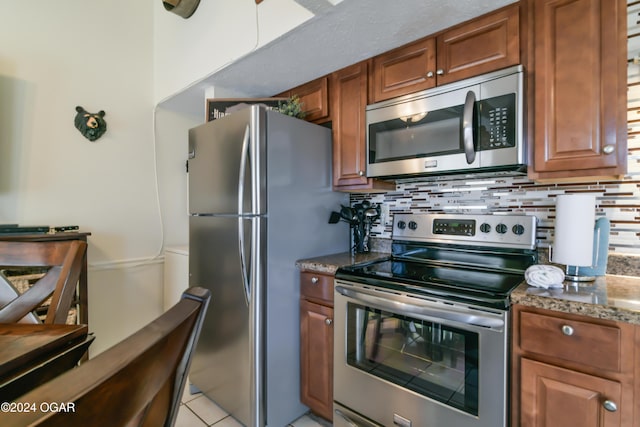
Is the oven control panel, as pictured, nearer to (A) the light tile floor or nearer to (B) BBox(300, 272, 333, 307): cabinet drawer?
(B) BBox(300, 272, 333, 307): cabinet drawer

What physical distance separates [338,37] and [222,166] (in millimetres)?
976

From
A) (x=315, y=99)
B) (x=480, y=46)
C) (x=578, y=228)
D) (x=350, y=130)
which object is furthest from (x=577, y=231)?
(x=315, y=99)

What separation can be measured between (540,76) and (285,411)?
2128mm

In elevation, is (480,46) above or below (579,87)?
above

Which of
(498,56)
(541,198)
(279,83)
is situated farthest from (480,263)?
(279,83)

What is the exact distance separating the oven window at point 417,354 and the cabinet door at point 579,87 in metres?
0.84

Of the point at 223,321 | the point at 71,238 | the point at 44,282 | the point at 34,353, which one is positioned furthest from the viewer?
the point at 71,238

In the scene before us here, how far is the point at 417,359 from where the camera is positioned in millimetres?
1340

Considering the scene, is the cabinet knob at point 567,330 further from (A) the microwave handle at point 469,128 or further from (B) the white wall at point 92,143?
(B) the white wall at point 92,143

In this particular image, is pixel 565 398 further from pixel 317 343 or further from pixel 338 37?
pixel 338 37

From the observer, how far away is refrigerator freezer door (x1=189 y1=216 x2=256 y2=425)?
1.66 metres

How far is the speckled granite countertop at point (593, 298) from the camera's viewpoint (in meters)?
0.92

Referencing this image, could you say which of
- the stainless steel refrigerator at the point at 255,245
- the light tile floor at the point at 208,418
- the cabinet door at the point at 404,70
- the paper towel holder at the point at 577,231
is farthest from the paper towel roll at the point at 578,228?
the light tile floor at the point at 208,418

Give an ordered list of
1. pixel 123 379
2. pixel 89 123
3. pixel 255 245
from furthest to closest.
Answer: pixel 89 123, pixel 255 245, pixel 123 379
